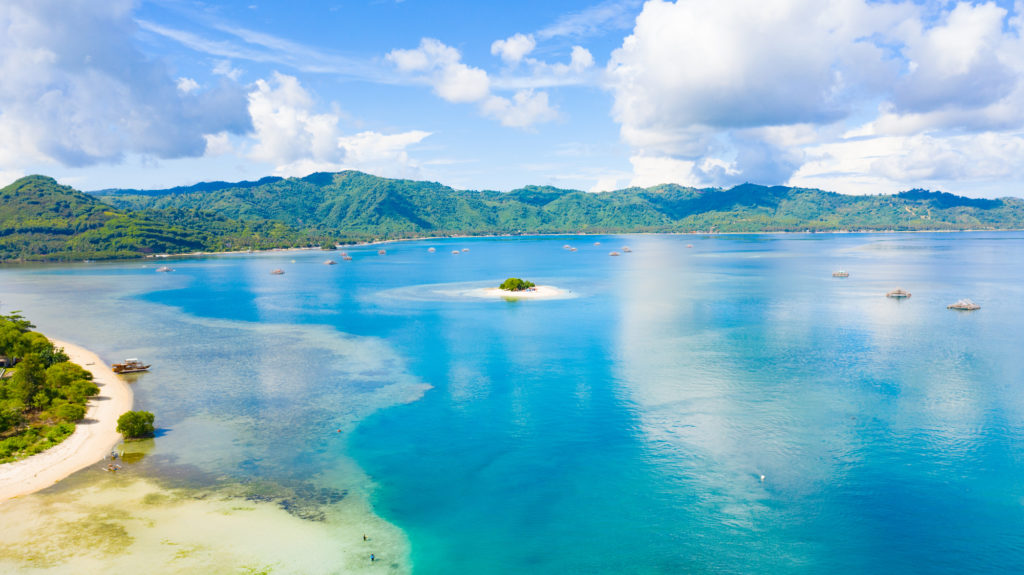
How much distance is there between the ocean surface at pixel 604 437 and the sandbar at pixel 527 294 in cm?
2492

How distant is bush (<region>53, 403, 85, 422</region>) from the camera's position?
165 ft

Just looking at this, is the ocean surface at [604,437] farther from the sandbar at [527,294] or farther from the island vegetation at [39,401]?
the sandbar at [527,294]

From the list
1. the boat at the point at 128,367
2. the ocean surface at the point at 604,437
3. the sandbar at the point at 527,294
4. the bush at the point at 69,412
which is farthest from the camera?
the sandbar at the point at 527,294

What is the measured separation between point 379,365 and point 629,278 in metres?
117

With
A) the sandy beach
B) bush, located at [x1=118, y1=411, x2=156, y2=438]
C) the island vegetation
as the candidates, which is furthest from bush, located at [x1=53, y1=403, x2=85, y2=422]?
bush, located at [x1=118, y1=411, x2=156, y2=438]

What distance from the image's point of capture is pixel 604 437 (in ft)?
156

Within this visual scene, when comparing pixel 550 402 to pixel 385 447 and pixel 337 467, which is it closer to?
pixel 385 447

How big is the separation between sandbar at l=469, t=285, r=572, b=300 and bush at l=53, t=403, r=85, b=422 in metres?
87.0

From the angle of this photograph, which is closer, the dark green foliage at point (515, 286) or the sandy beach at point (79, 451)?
the sandy beach at point (79, 451)

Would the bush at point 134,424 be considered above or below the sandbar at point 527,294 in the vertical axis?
below

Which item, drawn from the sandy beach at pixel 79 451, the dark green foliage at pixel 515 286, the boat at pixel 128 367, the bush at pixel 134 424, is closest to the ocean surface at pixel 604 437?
the boat at pixel 128 367

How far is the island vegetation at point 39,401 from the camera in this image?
44.8 m

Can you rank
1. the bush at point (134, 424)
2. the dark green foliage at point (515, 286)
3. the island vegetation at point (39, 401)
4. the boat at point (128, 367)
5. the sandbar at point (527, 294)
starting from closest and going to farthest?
the island vegetation at point (39, 401), the bush at point (134, 424), the boat at point (128, 367), the sandbar at point (527, 294), the dark green foliage at point (515, 286)

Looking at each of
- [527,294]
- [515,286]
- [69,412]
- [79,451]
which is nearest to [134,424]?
[79,451]
